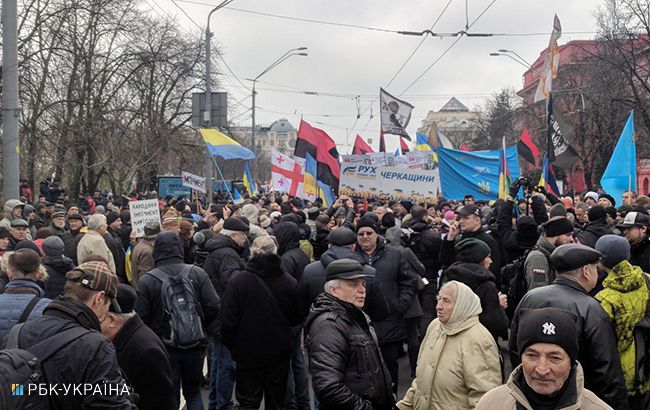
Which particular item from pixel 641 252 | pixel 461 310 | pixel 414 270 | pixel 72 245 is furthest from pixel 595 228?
pixel 72 245

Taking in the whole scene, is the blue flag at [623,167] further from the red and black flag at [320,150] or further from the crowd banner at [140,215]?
the crowd banner at [140,215]

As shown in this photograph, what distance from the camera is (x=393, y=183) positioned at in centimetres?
1362

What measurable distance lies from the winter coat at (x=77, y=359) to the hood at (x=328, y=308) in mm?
1255

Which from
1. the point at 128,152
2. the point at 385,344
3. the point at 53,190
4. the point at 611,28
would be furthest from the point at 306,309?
the point at 611,28

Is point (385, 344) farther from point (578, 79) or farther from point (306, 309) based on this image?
point (578, 79)

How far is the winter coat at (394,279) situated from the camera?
700 cm

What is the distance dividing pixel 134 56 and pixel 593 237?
2658 cm

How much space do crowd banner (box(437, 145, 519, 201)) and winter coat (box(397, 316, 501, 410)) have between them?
10.9 metres

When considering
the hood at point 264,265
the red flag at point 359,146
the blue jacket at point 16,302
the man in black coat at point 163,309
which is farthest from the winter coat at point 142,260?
the red flag at point 359,146

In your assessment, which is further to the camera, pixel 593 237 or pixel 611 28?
pixel 611 28

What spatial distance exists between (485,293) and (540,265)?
1015mm

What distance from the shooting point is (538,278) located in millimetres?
6188

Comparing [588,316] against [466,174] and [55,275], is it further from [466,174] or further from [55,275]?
[466,174]

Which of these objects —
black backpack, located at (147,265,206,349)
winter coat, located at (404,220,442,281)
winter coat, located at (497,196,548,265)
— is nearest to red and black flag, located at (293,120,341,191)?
winter coat, located at (404,220,442,281)
